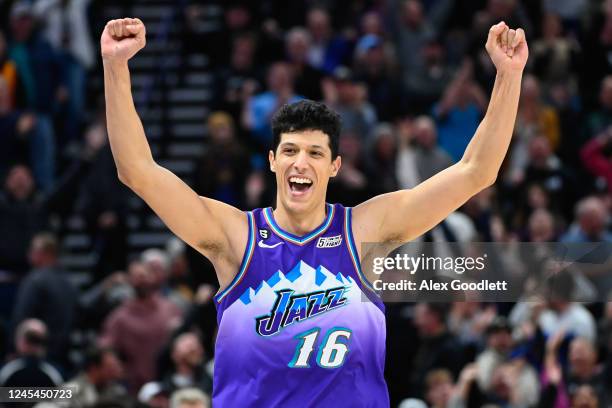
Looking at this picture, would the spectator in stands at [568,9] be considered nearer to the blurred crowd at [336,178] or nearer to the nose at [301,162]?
the blurred crowd at [336,178]

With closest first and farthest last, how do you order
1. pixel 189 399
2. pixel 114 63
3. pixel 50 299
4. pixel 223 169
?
1. pixel 114 63
2. pixel 189 399
3. pixel 50 299
4. pixel 223 169

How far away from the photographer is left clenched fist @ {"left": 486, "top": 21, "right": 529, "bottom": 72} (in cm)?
631

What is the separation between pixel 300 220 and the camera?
651 centimetres

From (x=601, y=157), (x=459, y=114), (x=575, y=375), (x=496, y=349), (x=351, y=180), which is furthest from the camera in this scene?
(x=459, y=114)

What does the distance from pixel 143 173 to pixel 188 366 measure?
20.9 feet

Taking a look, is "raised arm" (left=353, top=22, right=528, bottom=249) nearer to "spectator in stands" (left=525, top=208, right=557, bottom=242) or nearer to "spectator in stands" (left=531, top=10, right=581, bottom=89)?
"spectator in stands" (left=525, top=208, right=557, bottom=242)

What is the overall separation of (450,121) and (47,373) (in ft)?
21.5

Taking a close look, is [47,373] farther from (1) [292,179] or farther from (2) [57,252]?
(1) [292,179]

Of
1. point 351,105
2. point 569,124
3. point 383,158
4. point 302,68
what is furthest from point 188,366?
point 569,124

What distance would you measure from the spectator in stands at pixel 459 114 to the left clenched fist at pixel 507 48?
9669 millimetres

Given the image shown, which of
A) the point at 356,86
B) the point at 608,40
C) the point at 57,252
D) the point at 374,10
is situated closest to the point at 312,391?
the point at 57,252

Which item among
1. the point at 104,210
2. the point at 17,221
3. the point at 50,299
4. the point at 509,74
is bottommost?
the point at 509,74

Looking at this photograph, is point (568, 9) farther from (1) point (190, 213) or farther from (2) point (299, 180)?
(1) point (190, 213)

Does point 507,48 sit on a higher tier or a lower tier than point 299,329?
higher
